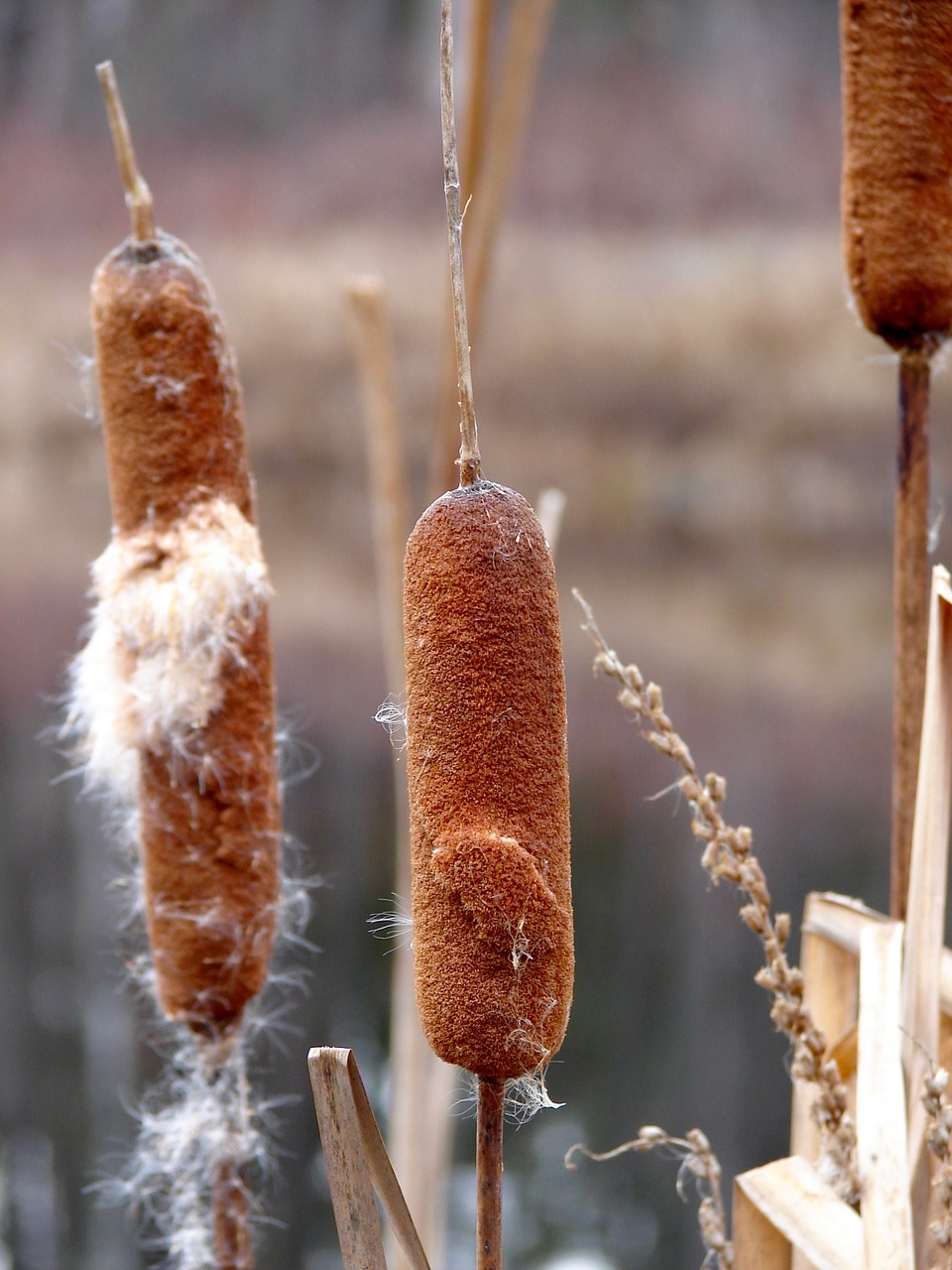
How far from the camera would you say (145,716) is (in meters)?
0.54

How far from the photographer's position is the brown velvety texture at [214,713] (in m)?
0.51

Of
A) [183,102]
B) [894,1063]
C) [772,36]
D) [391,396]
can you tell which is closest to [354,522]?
[183,102]

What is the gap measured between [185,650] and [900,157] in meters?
0.36

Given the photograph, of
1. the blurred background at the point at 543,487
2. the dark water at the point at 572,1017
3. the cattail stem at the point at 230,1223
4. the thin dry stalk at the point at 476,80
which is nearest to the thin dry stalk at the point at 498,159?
the thin dry stalk at the point at 476,80

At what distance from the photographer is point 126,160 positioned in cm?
48

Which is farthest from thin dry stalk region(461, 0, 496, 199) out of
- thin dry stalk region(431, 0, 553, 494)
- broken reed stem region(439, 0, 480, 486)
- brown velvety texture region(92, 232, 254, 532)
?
broken reed stem region(439, 0, 480, 486)

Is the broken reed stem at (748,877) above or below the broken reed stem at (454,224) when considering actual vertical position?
below

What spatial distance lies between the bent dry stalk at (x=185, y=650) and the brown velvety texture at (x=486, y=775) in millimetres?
188

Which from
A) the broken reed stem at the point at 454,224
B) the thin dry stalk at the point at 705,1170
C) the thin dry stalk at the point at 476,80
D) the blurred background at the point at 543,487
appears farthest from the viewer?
the blurred background at the point at 543,487

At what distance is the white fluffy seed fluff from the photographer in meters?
0.52

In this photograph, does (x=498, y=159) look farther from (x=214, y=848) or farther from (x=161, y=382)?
(x=214, y=848)

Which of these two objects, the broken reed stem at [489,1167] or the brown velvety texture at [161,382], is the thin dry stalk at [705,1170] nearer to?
the broken reed stem at [489,1167]

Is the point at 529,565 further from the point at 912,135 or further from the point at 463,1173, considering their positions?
the point at 463,1173

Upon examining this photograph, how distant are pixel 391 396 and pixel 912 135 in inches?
13.0
